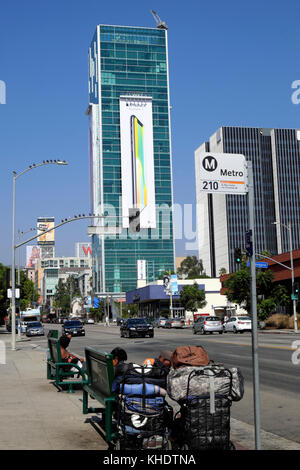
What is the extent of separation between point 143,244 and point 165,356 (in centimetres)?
17348

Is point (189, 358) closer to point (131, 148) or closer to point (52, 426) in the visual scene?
point (52, 426)

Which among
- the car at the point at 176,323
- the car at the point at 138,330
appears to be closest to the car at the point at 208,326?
the car at the point at 138,330

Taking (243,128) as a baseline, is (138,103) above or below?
above

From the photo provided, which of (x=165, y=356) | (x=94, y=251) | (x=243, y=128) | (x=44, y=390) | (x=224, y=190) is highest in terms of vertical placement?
(x=243, y=128)

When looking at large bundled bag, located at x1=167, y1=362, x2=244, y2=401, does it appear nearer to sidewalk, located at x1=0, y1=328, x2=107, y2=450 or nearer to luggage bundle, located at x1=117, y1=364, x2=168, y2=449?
luggage bundle, located at x1=117, y1=364, x2=168, y2=449

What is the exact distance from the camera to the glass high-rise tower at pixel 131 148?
178 meters

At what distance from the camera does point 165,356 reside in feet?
25.2

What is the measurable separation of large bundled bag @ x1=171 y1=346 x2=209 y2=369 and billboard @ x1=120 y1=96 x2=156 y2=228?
171171 millimetres

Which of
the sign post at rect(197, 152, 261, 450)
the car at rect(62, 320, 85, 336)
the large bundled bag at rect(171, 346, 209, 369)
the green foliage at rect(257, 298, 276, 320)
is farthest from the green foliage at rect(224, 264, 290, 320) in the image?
the sign post at rect(197, 152, 261, 450)

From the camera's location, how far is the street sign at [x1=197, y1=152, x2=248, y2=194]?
6.10m

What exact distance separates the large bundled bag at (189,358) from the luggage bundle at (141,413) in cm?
32
